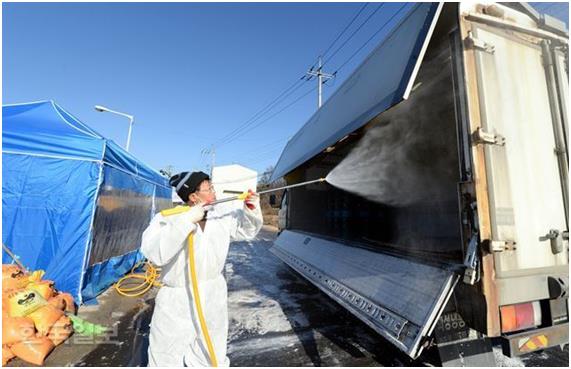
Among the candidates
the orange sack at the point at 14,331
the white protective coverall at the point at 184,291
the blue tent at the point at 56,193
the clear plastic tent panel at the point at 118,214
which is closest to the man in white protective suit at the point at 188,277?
the white protective coverall at the point at 184,291

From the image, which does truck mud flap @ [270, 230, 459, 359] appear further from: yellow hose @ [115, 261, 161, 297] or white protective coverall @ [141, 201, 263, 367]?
yellow hose @ [115, 261, 161, 297]

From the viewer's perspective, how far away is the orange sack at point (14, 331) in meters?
2.88

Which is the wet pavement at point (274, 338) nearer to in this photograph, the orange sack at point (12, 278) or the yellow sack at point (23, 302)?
the yellow sack at point (23, 302)

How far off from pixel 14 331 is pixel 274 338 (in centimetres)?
291

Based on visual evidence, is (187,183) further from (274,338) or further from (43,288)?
(43,288)

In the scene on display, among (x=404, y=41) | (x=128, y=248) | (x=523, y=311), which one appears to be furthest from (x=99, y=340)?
(x=404, y=41)

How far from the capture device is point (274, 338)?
330cm

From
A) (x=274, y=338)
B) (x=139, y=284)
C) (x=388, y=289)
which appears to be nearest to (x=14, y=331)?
(x=274, y=338)

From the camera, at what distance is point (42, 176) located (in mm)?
4641

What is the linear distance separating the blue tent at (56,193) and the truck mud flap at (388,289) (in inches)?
160

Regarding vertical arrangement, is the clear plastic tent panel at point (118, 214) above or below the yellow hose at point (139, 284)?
above

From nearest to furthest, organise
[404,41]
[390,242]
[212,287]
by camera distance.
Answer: [212,287], [404,41], [390,242]

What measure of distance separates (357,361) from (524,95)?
3.11m

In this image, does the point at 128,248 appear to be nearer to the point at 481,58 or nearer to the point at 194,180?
the point at 194,180
